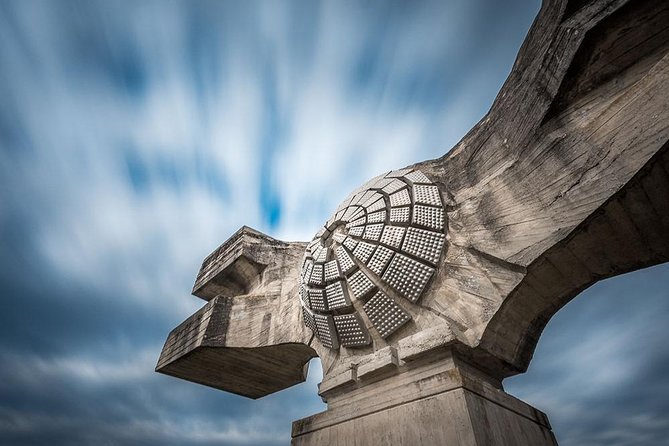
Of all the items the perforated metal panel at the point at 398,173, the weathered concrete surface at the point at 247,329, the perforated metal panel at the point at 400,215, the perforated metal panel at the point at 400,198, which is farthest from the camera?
the weathered concrete surface at the point at 247,329

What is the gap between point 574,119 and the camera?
309 centimetres

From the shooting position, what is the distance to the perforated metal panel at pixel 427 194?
13.1ft

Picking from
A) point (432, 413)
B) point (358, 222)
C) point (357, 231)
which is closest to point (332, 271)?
point (357, 231)

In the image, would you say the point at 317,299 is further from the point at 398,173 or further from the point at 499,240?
the point at 499,240

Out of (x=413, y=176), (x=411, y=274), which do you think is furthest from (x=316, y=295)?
(x=413, y=176)

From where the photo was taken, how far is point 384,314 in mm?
3756

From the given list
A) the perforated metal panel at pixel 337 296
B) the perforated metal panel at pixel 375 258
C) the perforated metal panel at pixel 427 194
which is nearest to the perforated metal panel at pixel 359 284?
the perforated metal panel at pixel 375 258

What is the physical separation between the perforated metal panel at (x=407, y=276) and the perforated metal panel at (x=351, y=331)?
1.95ft

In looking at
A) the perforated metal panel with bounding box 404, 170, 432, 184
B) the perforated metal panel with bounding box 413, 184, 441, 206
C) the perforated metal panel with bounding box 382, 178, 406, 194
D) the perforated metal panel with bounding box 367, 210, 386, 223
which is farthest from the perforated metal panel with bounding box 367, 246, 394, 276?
the perforated metal panel with bounding box 404, 170, 432, 184

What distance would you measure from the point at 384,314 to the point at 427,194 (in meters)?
1.46

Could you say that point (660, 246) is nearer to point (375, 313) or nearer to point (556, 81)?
point (556, 81)

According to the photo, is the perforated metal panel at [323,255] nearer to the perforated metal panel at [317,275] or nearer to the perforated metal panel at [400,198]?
the perforated metal panel at [317,275]

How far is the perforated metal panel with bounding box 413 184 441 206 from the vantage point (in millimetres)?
3990

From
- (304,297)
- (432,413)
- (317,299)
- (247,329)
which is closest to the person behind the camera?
(432,413)
